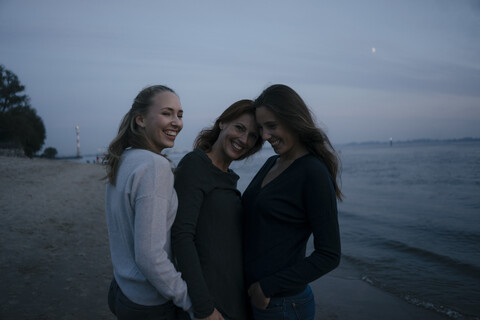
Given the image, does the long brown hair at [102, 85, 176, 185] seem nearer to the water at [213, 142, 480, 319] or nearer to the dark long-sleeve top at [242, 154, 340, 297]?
the dark long-sleeve top at [242, 154, 340, 297]

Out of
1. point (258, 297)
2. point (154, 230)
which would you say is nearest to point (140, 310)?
point (154, 230)

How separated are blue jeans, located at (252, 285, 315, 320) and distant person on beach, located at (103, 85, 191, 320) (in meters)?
0.58

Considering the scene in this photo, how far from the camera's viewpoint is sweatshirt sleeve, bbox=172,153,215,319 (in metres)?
1.68

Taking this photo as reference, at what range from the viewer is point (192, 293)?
1683mm

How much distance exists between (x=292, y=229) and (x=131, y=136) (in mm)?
1198

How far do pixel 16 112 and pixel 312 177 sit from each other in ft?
147

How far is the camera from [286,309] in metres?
2.04

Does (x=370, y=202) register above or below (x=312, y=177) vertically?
below

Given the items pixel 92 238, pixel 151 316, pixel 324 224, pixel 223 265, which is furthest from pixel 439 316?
pixel 92 238

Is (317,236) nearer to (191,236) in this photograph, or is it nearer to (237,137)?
(191,236)

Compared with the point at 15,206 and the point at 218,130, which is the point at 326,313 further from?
the point at 15,206

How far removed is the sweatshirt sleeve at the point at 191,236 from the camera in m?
1.68

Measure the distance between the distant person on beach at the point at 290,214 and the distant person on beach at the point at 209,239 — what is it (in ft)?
0.43

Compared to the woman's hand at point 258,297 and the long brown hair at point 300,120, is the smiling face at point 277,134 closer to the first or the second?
the long brown hair at point 300,120
